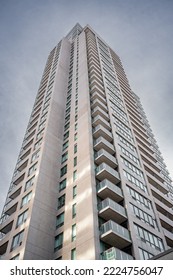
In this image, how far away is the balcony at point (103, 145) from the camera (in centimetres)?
3653

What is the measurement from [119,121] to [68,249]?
86.1ft

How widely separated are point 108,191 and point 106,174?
8.80ft

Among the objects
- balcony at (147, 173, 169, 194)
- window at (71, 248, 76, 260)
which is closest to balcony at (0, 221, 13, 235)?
window at (71, 248, 76, 260)

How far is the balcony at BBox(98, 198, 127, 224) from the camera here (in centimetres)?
2758

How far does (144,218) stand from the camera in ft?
104

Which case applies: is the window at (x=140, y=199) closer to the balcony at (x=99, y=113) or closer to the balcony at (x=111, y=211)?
the balcony at (x=111, y=211)

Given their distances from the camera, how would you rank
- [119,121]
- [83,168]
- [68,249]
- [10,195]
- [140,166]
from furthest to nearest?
[119,121] < [140,166] < [10,195] < [83,168] < [68,249]

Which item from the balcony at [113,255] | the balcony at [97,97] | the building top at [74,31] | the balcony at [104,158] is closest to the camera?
the balcony at [113,255]

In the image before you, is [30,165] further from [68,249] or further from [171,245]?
[171,245]

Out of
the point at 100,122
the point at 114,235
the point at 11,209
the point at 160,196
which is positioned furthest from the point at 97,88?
the point at 114,235

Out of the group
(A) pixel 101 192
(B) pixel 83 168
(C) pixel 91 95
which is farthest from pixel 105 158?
(C) pixel 91 95

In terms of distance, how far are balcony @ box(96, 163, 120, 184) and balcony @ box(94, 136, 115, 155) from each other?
4.43 m

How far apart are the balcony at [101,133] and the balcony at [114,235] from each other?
51.8 feet

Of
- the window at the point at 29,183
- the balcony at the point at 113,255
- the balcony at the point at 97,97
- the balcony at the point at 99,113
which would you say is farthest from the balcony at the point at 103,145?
the balcony at the point at 113,255
